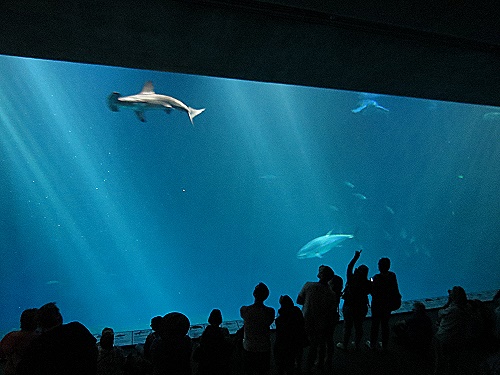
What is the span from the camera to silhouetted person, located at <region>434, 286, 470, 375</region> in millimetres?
2941

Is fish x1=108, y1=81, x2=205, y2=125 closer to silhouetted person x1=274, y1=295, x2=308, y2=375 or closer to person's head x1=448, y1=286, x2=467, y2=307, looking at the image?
silhouetted person x1=274, y1=295, x2=308, y2=375

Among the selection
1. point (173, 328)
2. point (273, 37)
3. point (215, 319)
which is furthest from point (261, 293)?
point (273, 37)

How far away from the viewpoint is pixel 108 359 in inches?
95.8

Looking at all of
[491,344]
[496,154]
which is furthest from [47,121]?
[496,154]

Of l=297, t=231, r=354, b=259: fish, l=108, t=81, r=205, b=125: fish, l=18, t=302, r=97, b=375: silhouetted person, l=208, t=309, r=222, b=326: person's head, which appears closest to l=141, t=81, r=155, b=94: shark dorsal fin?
l=108, t=81, r=205, b=125: fish

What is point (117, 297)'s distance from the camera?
4694cm

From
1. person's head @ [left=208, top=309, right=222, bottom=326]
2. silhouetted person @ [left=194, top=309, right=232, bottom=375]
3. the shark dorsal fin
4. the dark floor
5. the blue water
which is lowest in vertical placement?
the dark floor

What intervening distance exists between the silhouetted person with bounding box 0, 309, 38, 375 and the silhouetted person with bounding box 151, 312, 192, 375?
90 centimetres

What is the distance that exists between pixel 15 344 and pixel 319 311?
231 cm

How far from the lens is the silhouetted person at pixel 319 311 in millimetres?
2986

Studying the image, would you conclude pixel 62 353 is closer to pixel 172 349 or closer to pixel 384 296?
pixel 172 349

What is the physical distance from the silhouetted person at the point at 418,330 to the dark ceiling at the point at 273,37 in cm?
260

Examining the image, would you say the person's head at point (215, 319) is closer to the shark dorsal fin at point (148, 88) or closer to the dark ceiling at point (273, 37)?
the dark ceiling at point (273, 37)

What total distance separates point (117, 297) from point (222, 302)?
2028cm
